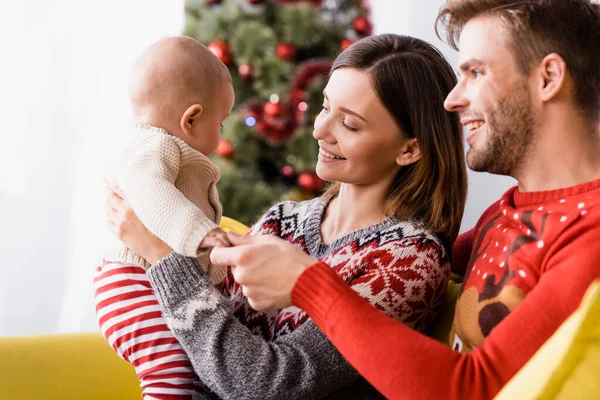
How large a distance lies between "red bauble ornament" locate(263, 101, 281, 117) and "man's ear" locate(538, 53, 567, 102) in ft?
6.85

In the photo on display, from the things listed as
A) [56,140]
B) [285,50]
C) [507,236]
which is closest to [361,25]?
[285,50]

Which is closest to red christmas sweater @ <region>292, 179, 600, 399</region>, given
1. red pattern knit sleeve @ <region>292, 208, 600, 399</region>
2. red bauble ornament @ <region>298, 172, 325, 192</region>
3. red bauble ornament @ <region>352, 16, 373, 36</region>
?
red pattern knit sleeve @ <region>292, 208, 600, 399</region>

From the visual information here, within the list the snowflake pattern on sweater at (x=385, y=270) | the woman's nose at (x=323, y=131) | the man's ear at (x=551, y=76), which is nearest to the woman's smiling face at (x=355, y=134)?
the woman's nose at (x=323, y=131)

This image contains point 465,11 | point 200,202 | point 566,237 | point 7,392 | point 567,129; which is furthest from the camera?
point 7,392

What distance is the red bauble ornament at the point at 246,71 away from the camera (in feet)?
11.0

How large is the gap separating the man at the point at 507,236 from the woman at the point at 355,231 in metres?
0.11

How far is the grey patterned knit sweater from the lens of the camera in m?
1.30

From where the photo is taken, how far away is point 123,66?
3340 mm

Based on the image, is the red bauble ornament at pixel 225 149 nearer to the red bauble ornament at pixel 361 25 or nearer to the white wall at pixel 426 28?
the red bauble ornament at pixel 361 25

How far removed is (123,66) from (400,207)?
2.13 metres

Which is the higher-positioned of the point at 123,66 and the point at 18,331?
the point at 123,66

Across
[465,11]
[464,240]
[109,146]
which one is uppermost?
[109,146]

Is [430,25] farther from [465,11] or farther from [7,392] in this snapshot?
[7,392]

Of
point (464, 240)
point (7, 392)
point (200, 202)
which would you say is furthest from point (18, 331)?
point (464, 240)
